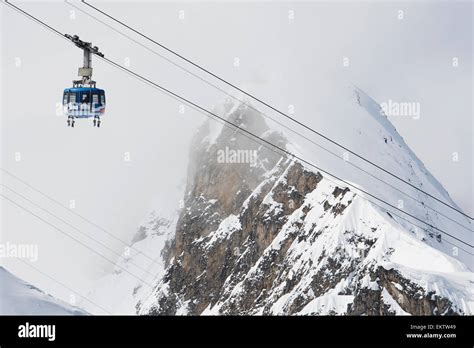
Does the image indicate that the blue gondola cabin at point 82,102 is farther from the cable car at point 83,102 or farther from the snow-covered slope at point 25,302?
the snow-covered slope at point 25,302

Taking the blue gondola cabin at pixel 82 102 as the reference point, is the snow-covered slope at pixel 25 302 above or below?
Result: below

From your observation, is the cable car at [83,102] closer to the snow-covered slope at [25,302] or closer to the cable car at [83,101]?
the cable car at [83,101]

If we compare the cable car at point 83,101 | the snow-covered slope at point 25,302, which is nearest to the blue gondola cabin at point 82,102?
the cable car at point 83,101

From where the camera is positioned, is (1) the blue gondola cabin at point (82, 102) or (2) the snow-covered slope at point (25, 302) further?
(1) the blue gondola cabin at point (82, 102)

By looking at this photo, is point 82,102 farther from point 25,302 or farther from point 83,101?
point 25,302

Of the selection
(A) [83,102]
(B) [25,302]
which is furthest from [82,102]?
(B) [25,302]

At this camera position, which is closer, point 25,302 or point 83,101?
point 25,302
